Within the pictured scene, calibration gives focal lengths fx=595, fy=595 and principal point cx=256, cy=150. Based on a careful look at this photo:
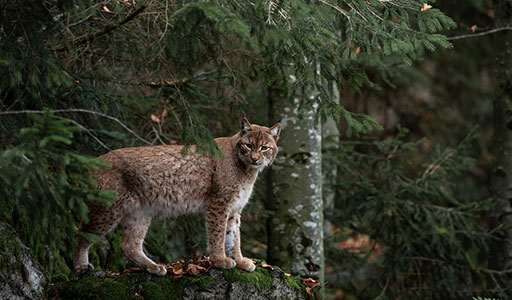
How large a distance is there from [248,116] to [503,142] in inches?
161

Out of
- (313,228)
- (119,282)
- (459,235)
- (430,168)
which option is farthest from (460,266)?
(119,282)

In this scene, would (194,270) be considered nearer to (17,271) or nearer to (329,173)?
(17,271)

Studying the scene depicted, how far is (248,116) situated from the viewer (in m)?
8.20

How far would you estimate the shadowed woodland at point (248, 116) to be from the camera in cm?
413

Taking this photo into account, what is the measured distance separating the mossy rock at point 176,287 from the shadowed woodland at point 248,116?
0.52 meters

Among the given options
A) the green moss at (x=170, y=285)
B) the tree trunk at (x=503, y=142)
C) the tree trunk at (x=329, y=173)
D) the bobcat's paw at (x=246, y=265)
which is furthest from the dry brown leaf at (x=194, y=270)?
the tree trunk at (x=503, y=142)

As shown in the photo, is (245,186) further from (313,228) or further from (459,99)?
(459,99)

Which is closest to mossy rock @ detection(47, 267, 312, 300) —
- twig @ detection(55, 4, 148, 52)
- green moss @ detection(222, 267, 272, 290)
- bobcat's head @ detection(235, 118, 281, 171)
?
green moss @ detection(222, 267, 272, 290)

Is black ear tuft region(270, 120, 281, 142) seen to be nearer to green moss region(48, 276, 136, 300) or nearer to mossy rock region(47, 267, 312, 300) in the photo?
mossy rock region(47, 267, 312, 300)

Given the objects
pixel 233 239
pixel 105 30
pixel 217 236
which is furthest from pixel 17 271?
pixel 105 30

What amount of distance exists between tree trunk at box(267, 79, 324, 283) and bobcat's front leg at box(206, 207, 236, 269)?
1674mm

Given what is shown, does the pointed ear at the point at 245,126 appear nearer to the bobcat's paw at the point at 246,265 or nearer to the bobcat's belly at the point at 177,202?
the bobcat's belly at the point at 177,202

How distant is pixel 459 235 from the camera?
9961mm

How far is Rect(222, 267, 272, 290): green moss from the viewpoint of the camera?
5.36 metres
